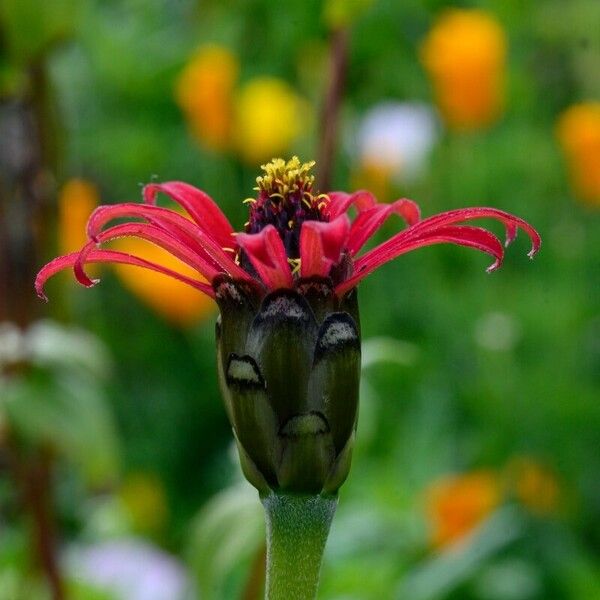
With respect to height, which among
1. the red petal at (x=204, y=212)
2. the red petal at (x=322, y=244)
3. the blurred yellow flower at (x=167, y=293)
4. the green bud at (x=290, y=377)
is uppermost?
the blurred yellow flower at (x=167, y=293)

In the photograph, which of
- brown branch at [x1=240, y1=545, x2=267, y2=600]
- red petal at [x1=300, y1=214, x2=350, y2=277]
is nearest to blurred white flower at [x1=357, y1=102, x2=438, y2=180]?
brown branch at [x1=240, y1=545, x2=267, y2=600]

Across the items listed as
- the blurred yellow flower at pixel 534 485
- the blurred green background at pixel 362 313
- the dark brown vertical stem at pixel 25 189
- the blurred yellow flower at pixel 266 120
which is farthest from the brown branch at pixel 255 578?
the blurred yellow flower at pixel 266 120

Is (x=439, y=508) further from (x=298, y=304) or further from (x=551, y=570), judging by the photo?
(x=298, y=304)

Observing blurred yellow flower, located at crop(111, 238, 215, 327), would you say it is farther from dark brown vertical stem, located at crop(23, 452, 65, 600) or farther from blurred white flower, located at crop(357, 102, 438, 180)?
dark brown vertical stem, located at crop(23, 452, 65, 600)

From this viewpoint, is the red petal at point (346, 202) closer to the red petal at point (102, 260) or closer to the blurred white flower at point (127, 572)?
the red petal at point (102, 260)

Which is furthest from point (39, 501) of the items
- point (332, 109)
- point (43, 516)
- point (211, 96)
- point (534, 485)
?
point (211, 96)

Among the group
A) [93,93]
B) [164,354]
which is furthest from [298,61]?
[164,354]

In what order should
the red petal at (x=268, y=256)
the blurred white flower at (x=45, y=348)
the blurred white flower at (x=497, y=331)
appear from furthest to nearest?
the blurred white flower at (x=497, y=331)
the blurred white flower at (x=45, y=348)
the red petal at (x=268, y=256)
